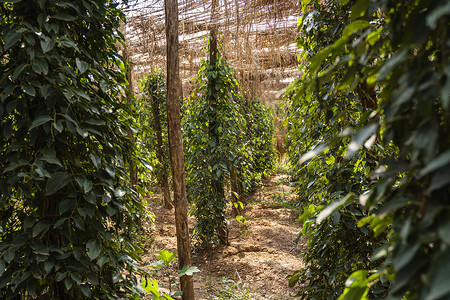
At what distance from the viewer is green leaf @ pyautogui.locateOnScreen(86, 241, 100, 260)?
1.11m

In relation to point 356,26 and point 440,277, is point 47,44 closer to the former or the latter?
point 356,26

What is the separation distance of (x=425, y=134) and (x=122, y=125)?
Answer: 1.22 m

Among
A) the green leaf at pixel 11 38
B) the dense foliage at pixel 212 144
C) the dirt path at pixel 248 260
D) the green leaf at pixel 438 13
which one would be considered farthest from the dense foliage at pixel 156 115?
the green leaf at pixel 438 13

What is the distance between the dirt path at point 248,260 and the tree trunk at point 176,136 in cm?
76

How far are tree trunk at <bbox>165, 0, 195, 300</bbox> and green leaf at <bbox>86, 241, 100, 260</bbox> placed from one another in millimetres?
1007

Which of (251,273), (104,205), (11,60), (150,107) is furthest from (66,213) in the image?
(150,107)

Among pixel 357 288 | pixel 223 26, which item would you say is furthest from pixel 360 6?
pixel 223 26

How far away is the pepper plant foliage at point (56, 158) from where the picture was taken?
3.52 feet

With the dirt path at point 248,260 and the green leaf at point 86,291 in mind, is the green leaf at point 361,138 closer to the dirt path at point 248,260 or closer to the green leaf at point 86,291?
the green leaf at point 86,291

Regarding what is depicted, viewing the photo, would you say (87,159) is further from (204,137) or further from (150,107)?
(150,107)

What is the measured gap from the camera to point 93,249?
1135 millimetres

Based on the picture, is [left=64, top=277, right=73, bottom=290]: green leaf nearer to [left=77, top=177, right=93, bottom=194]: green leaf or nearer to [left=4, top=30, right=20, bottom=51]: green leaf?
[left=77, top=177, right=93, bottom=194]: green leaf

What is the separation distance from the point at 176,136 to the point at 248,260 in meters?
2.09

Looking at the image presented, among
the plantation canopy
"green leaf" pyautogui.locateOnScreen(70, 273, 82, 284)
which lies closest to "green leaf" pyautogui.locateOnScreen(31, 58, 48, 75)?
"green leaf" pyautogui.locateOnScreen(70, 273, 82, 284)
